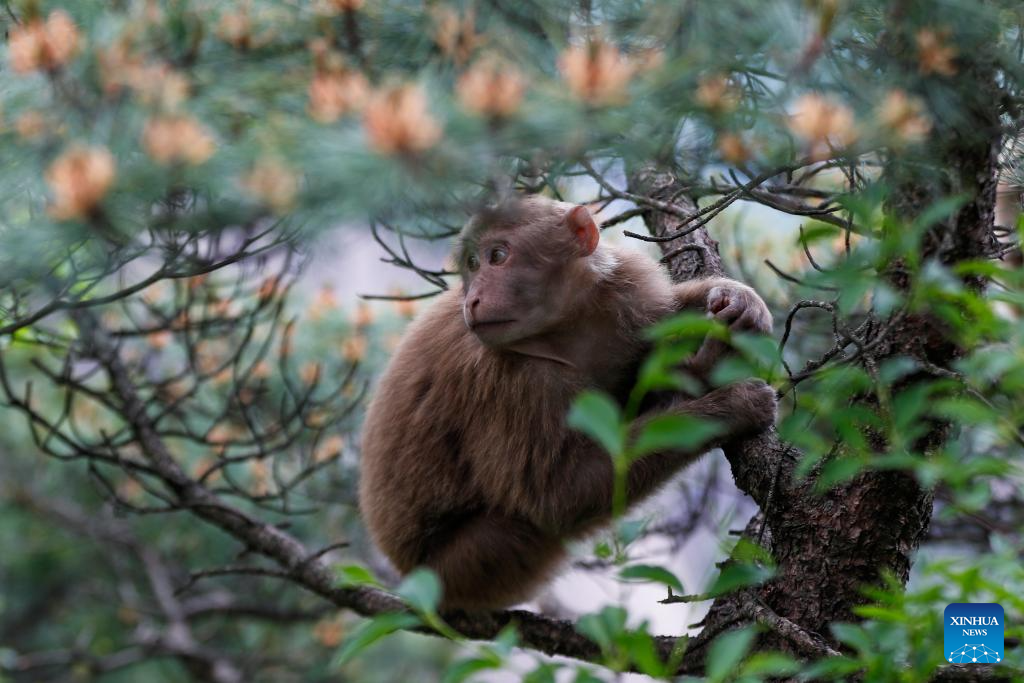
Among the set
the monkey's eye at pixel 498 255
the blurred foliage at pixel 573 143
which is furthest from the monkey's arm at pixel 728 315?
the monkey's eye at pixel 498 255

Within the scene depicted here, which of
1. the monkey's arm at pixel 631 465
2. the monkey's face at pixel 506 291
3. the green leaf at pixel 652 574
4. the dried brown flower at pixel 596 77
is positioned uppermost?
the monkey's face at pixel 506 291

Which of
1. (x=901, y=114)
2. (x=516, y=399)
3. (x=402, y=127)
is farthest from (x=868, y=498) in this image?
(x=402, y=127)

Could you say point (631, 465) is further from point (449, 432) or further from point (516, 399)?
point (449, 432)

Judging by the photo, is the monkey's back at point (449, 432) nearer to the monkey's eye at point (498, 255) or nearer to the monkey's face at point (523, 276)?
the monkey's face at point (523, 276)

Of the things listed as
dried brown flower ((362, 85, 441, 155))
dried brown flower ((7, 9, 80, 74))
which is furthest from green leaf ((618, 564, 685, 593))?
dried brown flower ((7, 9, 80, 74))

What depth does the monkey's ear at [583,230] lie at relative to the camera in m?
3.57

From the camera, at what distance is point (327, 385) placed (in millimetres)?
5586

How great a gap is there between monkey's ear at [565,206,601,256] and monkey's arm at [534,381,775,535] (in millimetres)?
669

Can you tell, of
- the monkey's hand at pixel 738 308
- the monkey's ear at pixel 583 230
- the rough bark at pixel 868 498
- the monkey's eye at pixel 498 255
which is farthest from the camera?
the monkey's ear at pixel 583 230

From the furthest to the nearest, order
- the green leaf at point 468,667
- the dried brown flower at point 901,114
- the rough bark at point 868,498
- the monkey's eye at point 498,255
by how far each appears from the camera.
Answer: the monkey's eye at point 498,255
the rough bark at point 868,498
the dried brown flower at point 901,114
the green leaf at point 468,667

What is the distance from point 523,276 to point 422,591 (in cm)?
205

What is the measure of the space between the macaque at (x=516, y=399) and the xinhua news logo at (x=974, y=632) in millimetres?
890

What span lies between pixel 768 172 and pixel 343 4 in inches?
38.8

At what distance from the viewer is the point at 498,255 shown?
3.46m
